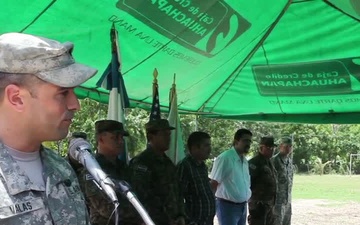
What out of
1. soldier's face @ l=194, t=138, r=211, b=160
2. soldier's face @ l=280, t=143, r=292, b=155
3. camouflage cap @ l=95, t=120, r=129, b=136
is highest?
camouflage cap @ l=95, t=120, r=129, b=136

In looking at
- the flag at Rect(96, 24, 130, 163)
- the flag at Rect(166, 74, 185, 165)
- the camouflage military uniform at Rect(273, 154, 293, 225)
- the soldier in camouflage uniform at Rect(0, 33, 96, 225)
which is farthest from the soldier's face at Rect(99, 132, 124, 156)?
the camouflage military uniform at Rect(273, 154, 293, 225)

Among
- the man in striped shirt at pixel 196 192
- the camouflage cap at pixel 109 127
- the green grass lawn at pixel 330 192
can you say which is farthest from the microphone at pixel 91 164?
the green grass lawn at pixel 330 192

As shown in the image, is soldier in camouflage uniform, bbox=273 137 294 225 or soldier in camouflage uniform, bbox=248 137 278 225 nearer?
soldier in camouflage uniform, bbox=248 137 278 225

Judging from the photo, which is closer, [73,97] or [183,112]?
[73,97]

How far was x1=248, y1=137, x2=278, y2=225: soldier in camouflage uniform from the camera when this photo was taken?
7.17 metres

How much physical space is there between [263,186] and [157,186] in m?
3.08

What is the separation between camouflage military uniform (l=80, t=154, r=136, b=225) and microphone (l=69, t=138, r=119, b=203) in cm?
173

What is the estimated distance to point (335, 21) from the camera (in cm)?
477

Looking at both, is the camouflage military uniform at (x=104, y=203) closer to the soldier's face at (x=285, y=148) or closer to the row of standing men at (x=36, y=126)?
the row of standing men at (x=36, y=126)

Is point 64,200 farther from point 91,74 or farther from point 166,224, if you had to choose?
point 166,224

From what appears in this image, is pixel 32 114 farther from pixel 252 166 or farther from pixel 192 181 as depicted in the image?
pixel 252 166

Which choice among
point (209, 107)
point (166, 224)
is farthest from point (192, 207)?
point (209, 107)

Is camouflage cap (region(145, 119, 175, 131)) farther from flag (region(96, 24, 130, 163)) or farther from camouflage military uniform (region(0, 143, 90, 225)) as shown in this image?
camouflage military uniform (region(0, 143, 90, 225))

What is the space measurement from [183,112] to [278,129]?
22.7 m
